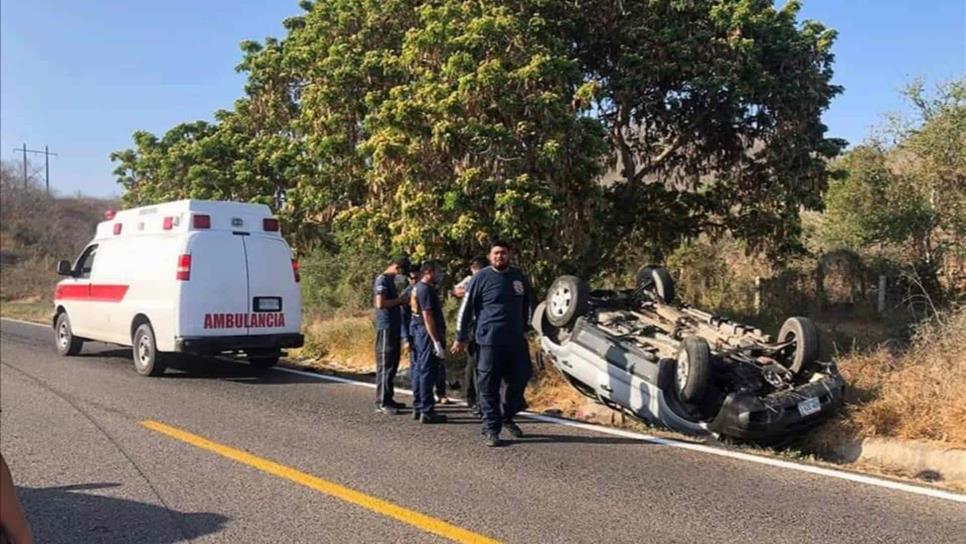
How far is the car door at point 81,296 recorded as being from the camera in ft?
40.5

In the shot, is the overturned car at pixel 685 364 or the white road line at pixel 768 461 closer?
the white road line at pixel 768 461

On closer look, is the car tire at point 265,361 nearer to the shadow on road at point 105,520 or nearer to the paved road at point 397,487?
the paved road at point 397,487

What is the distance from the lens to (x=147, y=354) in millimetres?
10711

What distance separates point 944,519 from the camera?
4.89 m

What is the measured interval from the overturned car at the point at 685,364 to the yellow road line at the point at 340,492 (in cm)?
301

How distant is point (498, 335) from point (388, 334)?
2.06 metres

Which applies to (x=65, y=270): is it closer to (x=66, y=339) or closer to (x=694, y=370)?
(x=66, y=339)

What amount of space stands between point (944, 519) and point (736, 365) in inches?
104

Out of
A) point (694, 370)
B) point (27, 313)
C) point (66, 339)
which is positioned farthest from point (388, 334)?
point (27, 313)

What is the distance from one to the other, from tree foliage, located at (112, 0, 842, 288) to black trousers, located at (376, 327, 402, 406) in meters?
1.99

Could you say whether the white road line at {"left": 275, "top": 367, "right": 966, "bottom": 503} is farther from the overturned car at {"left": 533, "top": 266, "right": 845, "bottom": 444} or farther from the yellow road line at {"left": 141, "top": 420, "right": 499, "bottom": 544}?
the yellow road line at {"left": 141, "top": 420, "right": 499, "bottom": 544}

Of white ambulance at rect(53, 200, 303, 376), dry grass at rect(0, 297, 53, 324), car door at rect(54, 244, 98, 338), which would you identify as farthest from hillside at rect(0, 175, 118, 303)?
white ambulance at rect(53, 200, 303, 376)

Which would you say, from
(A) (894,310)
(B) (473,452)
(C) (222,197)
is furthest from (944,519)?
(C) (222,197)

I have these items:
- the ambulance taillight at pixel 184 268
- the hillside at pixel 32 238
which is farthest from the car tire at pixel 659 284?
the hillside at pixel 32 238
